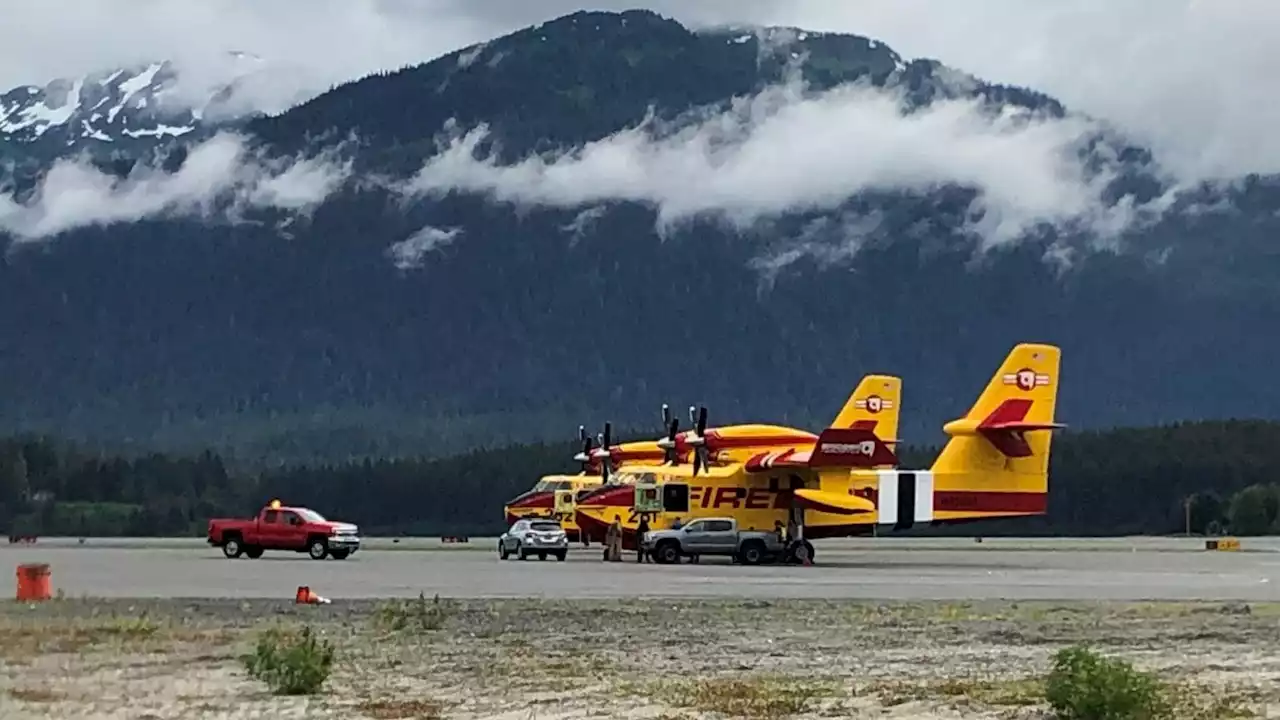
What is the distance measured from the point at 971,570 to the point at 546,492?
2493 cm

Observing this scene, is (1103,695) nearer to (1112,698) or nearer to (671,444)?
(1112,698)

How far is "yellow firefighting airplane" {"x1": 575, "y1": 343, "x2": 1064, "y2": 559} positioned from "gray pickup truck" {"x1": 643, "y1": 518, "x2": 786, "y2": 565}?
1457 millimetres

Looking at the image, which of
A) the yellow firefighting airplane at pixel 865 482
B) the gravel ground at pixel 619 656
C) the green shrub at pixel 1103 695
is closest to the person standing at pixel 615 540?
the yellow firefighting airplane at pixel 865 482

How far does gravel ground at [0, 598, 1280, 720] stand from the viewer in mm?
19625

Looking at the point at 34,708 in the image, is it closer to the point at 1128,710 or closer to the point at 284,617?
the point at 1128,710

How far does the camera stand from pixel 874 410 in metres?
70.1

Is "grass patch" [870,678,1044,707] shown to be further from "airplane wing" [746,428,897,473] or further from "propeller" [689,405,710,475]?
"propeller" [689,405,710,475]

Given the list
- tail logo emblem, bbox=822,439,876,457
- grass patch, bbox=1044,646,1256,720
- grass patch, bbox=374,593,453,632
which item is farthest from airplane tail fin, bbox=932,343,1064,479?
grass patch, bbox=1044,646,1256,720

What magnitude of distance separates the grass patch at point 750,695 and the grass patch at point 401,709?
2.24 metres

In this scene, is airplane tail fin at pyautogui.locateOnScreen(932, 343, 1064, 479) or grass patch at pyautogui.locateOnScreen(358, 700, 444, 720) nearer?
grass patch at pyautogui.locateOnScreen(358, 700, 444, 720)

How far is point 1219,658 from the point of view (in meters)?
24.1

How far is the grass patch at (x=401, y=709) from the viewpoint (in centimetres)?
1883

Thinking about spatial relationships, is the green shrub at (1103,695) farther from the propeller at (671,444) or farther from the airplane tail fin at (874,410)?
the propeller at (671,444)

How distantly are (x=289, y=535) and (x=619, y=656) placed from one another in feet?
145
